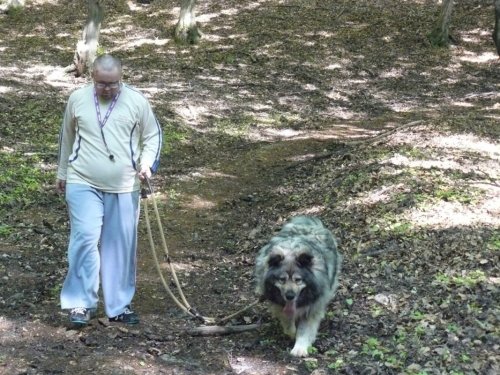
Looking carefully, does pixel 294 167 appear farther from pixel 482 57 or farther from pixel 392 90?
pixel 482 57

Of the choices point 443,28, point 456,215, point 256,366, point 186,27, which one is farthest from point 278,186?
point 443,28

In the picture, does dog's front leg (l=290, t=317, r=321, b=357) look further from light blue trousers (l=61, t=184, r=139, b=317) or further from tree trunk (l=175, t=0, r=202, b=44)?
tree trunk (l=175, t=0, r=202, b=44)

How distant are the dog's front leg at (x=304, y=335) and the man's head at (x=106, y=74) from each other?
8.86ft

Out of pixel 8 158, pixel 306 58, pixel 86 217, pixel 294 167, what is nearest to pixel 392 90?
pixel 306 58

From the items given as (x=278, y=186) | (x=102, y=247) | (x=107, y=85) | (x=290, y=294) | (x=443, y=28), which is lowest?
(x=278, y=186)

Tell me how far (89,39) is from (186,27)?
16.9 feet

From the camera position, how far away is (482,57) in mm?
20453

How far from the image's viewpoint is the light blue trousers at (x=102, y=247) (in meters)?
5.29

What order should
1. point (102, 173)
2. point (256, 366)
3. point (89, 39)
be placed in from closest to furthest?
point (256, 366)
point (102, 173)
point (89, 39)

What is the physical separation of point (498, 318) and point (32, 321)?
443 cm

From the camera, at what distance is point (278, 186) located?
10820 mm

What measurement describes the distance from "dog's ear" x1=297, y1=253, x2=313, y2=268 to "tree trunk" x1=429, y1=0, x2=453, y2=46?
59.5 ft

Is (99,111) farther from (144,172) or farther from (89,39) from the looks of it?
(89,39)

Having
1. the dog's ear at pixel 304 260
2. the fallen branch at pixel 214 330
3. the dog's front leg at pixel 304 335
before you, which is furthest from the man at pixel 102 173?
the dog's front leg at pixel 304 335
